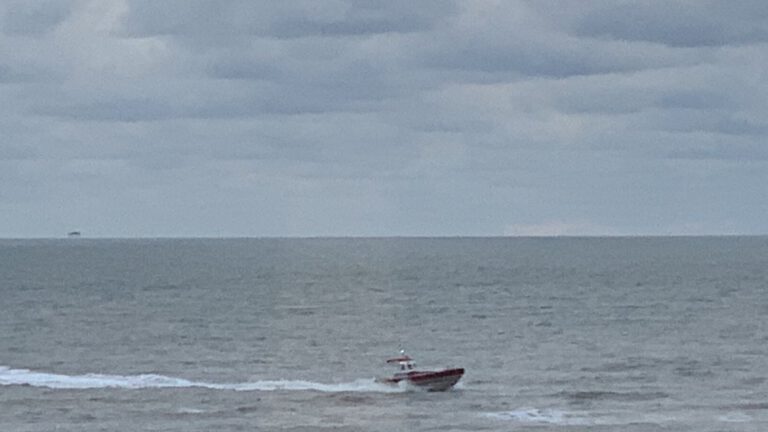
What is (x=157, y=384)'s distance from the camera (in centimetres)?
8550

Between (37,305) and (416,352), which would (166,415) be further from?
(37,305)

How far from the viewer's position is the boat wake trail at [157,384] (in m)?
83.9

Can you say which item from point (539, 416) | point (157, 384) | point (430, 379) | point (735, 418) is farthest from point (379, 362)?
point (735, 418)

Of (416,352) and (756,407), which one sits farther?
(416,352)

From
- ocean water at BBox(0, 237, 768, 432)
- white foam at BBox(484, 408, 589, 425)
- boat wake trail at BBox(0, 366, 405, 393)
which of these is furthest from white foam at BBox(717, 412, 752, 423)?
boat wake trail at BBox(0, 366, 405, 393)

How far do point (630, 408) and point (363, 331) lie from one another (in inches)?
2016

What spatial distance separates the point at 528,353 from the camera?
336ft

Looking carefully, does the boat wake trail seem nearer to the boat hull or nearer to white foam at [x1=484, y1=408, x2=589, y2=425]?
the boat hull

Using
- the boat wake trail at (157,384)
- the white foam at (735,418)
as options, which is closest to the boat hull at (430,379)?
the boat wake trail at (157,384)

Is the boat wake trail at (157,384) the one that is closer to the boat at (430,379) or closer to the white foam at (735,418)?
the boat at (430,379)

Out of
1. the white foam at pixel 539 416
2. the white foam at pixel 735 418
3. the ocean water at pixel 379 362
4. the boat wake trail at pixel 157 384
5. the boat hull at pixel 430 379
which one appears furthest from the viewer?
the boat wake trail at pixel 157 384

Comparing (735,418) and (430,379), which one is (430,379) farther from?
(735,418)

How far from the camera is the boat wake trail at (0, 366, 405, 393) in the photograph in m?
83.9

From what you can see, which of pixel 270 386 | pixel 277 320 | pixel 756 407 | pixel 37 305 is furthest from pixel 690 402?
pixel 37 305
